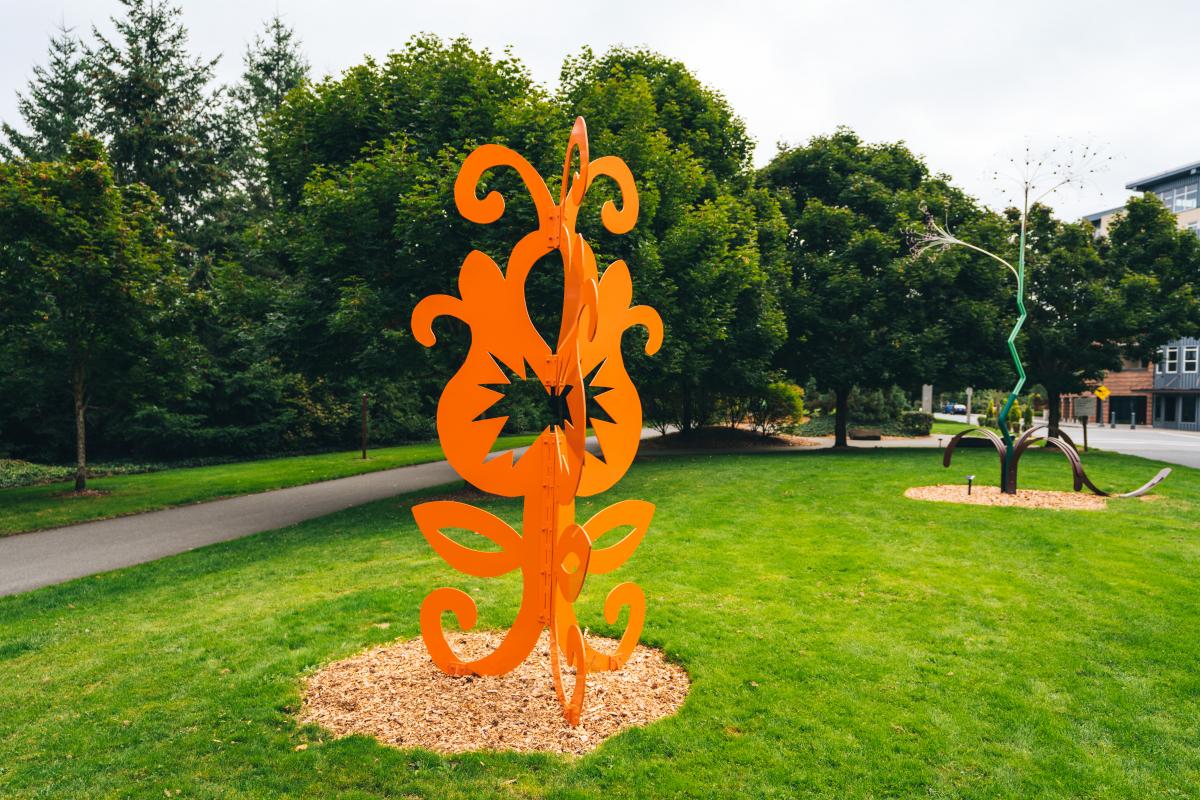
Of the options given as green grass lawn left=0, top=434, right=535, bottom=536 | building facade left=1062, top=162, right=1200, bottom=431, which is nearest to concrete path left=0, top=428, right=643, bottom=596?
green grass lawn left=0, top=434, right=535, bottom=536

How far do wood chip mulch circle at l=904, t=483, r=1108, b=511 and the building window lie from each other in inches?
1797

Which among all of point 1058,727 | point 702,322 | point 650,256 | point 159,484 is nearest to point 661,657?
point 1058,727

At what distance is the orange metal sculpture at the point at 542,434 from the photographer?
511 cm

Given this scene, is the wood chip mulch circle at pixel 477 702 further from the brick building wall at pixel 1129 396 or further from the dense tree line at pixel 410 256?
the brick building wall at pixel 1129 396

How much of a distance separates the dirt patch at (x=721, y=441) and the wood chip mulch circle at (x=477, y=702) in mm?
20154

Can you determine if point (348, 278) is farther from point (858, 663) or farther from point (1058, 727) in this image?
point (1058, 727)

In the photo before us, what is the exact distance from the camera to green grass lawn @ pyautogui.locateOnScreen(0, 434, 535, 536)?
1362 cm

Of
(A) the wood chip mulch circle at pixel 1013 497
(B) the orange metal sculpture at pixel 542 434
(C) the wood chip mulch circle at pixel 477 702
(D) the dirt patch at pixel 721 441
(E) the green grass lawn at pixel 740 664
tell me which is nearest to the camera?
(E) the green grass lawn at pixel 740 664

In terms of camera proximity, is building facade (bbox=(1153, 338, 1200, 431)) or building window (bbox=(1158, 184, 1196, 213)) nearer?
building facade (bbox=(1153, 338, 1200, 431))

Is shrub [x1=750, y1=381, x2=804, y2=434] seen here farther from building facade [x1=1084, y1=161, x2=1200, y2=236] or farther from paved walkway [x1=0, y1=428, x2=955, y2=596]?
building facade [x1=1084, y1=161, x2=1200, y2=236]

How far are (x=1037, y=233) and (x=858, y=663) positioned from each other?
22.1m

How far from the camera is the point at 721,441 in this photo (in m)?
27.4

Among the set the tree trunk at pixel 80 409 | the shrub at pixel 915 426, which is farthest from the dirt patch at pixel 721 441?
the tree trunk at pixel 80 409

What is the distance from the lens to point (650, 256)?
1414 cm
